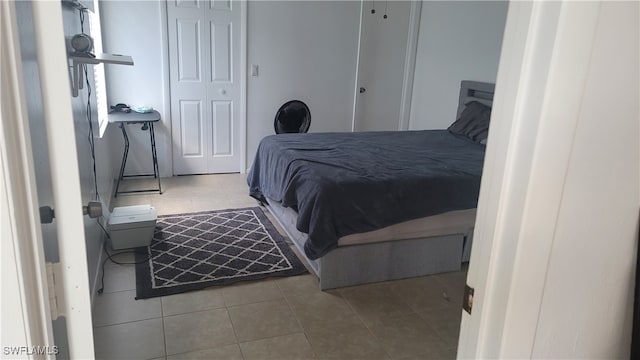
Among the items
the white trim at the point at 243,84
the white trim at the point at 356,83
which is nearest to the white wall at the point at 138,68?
the white trim at the point at 243,84

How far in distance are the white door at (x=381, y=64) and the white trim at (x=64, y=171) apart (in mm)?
4865

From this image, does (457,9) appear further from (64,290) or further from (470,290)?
(64,290)

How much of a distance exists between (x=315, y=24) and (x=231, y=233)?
2.68 metres

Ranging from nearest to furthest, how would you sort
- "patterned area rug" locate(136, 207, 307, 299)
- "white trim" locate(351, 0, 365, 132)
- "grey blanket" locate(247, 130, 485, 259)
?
"grey blanket" locate(247, 130, 485, 259), "patterned area rug" locate(136, 207, 307, 299), "white trim" locate(351, 0, 365, 132)

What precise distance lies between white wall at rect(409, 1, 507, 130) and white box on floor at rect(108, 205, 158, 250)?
127 inches

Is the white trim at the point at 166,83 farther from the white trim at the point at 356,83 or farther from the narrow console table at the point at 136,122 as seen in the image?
the white trim at the point at 356,83

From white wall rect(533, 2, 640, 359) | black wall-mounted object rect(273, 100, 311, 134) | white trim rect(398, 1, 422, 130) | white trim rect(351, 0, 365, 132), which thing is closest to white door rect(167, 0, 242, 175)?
black wall-mounted object rect(273, 100, 311, 134)

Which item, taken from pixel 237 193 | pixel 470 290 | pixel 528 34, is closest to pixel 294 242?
pixel 237 193

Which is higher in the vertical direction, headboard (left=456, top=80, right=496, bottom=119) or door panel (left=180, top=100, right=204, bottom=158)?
headboard (left=456, top=80, right=496, bottom=119)

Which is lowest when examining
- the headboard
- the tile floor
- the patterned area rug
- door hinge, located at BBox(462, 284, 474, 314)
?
the tile floor

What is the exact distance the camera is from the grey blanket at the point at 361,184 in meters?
2.67

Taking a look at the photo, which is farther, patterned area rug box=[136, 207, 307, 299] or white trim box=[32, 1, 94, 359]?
patterned area rug box=[136, 207, 307, 299]

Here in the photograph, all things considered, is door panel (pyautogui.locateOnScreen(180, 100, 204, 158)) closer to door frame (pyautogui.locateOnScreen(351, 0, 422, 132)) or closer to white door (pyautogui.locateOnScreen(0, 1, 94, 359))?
door frame (pyautogui.locateOnScreen(351, 0, 422, 132))

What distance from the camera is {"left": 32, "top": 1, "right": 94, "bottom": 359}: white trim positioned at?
644mm
